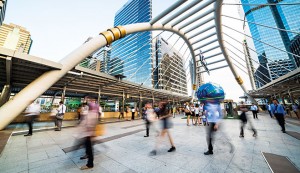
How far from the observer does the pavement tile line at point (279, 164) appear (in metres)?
2.48

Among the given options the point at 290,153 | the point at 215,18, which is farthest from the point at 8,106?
the point at 215,18

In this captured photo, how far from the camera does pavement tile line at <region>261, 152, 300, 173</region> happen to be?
2.48 metres

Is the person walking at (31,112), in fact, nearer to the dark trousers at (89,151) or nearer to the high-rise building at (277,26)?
the dark trousers at (89,151)

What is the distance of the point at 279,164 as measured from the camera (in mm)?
2723

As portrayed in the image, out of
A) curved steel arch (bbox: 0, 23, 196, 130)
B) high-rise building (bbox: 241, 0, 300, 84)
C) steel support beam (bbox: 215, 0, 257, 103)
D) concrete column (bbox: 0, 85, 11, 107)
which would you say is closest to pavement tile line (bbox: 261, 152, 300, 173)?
curved steel arch (bbox: 0, 23, 196, 130)

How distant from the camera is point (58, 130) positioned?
7426 millimetres

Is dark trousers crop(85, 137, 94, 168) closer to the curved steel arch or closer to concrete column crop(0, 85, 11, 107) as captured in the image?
the curved steel arch

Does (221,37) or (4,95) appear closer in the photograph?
(4,95)

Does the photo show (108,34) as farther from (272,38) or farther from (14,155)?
(272,38)

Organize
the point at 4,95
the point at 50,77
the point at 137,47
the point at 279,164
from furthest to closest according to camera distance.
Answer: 1. the point at 137,47
2. the point at 4,95
3. the point at 50,77
4. the point at 279,164

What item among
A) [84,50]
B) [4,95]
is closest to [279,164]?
[84,50]

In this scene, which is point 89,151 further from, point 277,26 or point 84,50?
point 277,26

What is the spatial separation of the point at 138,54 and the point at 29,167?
228 ft

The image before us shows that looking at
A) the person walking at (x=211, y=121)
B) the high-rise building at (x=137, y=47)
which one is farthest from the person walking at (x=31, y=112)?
the high-rise building at (x=137, y=47)
